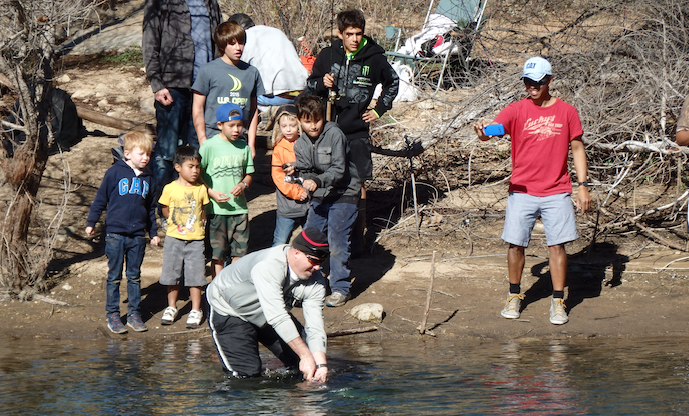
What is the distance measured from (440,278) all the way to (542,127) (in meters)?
1.89

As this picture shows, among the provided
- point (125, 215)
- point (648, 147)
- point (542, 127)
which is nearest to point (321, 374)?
point (125, 215)

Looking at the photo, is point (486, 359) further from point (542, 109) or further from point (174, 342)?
point (174, 342)

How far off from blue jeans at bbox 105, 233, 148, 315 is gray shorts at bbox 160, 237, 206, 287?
22 centimetres

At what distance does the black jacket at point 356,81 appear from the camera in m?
6.94

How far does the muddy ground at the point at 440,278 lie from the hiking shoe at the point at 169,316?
0.19 feet

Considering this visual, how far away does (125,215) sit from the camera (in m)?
6.07

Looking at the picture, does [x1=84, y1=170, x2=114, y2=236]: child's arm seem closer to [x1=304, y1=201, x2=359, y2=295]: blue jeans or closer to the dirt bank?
the dirt bank

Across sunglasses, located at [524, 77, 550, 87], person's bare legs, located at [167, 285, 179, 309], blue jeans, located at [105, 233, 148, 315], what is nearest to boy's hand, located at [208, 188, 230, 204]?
blue jeans, located at [105, 233, 148, 315]

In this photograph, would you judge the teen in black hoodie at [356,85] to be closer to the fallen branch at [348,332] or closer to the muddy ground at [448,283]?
the muddy ground at [448,283]

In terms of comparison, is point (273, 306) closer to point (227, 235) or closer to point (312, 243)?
point (312, 243)

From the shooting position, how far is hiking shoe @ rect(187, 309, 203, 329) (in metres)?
6.21

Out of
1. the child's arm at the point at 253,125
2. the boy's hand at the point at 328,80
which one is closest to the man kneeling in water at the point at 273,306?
the child's arm at the point at 253,125

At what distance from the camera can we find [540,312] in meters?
6.41

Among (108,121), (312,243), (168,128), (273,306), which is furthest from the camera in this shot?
(108,121)
